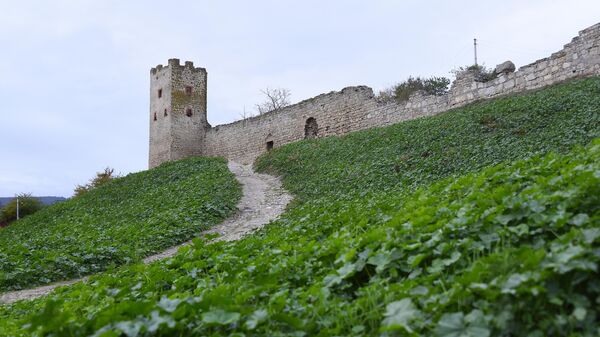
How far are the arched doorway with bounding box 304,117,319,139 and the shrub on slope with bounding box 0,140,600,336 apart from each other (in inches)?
759

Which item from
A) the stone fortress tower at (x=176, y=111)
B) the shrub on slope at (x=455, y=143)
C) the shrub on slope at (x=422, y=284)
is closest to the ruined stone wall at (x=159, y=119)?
the stone fortress tower at (x=176, y=111)

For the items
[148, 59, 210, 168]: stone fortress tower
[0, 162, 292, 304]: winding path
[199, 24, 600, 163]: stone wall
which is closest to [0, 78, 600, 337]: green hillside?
[0, 162, 292, 304]: winding path

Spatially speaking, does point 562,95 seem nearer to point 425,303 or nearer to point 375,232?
point 375,232

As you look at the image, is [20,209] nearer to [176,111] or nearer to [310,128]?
[176,111]

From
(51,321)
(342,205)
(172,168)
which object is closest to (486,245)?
(51,321)

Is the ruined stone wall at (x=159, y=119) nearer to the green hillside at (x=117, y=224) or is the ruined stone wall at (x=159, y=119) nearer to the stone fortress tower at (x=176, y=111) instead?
the stone fortress tower at (x=176, y=111)

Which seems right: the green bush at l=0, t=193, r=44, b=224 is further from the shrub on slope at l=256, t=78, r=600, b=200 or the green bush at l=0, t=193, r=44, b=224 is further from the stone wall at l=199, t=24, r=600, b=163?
the shrub on slope at l=256, t=78, r=600, b=200

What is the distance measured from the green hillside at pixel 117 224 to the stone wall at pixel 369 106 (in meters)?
4.39

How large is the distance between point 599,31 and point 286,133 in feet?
47.2

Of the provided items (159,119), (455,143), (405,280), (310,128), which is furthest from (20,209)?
(405,280)

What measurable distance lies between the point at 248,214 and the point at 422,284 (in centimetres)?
990

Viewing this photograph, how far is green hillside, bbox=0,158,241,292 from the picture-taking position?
9453 mm

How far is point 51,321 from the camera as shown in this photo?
303 cm

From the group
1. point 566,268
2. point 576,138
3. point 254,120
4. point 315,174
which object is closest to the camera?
point 566,268
